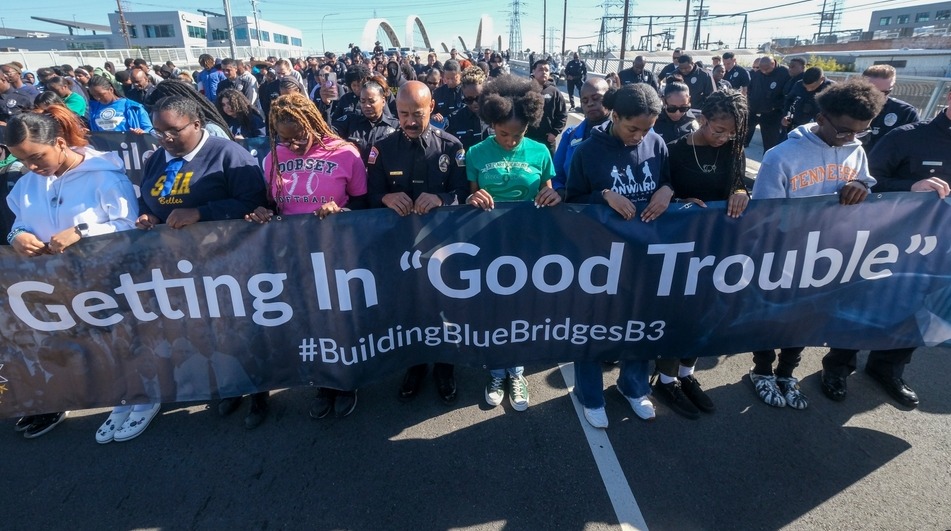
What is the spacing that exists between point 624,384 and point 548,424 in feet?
1.79

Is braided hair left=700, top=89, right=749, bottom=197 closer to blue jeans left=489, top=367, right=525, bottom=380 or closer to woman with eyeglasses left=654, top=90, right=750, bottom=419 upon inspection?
woman with eyeglasses left=654, top=90, right=750, bottom=419

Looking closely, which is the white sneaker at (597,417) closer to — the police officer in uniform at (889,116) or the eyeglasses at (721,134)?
the eyeglasses at (721,134)

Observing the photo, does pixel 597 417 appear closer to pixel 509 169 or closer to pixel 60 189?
pixel 509 169

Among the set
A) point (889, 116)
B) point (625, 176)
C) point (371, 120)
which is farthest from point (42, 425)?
point (889, 116)

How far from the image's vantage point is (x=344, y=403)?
130 inches

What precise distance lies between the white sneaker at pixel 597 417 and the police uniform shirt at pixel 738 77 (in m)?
10.2

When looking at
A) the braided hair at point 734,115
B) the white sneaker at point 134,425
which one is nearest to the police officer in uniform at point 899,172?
the braided hair at point 734,115

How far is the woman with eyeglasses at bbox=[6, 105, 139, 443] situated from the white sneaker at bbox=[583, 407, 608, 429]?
9.17 ft

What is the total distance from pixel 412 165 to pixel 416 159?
0.04 metres

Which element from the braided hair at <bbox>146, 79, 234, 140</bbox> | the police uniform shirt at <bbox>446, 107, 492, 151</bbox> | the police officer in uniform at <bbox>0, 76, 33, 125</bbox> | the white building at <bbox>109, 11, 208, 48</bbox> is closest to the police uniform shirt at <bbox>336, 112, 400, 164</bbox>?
the braided hair at <bbox>146, 79, 234, 140</bbox>

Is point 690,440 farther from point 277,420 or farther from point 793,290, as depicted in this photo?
point 277,420

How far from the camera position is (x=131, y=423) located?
124 inches

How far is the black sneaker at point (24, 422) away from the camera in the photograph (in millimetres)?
3158

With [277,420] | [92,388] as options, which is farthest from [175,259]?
[277,420]
